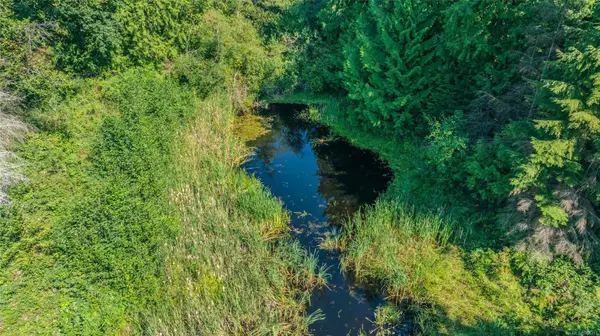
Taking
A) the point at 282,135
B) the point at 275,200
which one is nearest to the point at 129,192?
the point at 275,200

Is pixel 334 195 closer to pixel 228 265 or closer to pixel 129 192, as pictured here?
pixel 228 265

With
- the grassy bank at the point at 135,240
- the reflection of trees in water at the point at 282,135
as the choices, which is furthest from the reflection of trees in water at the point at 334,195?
the reflection of trees in water at the point at 282,135

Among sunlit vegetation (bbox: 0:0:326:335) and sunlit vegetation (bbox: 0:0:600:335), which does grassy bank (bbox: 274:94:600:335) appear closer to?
sunlit vegetation (bbox: 0:0:600:335)

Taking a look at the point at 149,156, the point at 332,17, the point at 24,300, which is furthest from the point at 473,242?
the point at 332,17

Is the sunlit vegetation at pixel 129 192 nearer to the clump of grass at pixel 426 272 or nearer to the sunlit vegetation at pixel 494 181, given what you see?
the clump of grass at pixel 426 272

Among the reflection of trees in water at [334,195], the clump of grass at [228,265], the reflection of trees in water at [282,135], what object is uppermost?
the reflection of trees in water at [282,135]

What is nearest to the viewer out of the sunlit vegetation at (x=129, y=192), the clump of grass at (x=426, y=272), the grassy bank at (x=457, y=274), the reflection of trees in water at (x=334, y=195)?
the sunlit vegetation at (x=129, y=192)
